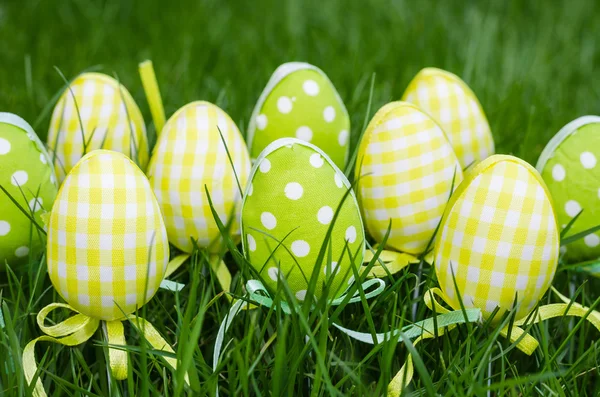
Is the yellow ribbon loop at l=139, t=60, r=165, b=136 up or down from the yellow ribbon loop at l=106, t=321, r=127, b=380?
up

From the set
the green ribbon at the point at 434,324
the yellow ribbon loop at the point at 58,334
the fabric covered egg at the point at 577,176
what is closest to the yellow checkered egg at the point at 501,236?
the green ribbon at the point at 434,324

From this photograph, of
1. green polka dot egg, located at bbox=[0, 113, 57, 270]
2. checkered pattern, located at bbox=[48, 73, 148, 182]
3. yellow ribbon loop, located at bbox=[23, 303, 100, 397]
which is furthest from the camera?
checkered pattern, located at bbox=[48, 73, 148, 182]

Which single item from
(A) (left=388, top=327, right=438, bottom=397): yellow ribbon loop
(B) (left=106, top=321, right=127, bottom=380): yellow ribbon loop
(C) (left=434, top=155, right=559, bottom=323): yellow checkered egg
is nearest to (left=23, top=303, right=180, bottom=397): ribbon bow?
(B) (left=106, top=321, right=127, bottom=380): yellow ribbon loop

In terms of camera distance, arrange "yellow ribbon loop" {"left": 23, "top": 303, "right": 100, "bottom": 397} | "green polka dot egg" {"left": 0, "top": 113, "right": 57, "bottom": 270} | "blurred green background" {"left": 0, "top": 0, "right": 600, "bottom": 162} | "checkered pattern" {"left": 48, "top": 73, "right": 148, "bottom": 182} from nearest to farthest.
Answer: "yellow ribbon loop" {"left": 23, "top": 303, "right": 100, "bottom": 397} → "green polka dot egg" {"left": 0, "top": 113, "right": 57, "bottom": 270} → "checkered pattern" {"left": 48, "top": 73, "right": 148, "bottom": 182} → "blurred green background" {"left": 0, "top": 0, "right": 600, "bottom": 162}

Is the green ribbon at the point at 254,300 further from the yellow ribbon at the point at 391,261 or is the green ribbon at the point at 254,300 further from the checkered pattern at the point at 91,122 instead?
the checkered pattern at the point at 91,122

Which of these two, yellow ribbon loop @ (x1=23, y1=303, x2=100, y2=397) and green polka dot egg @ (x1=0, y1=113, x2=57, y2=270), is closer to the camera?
yellow ribbon loop @ (x1=23, y1=303, x2=100, y2=397)

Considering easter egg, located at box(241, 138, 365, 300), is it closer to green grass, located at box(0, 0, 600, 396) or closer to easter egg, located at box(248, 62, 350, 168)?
green grass, located at box(0, 0, 600, 396)
